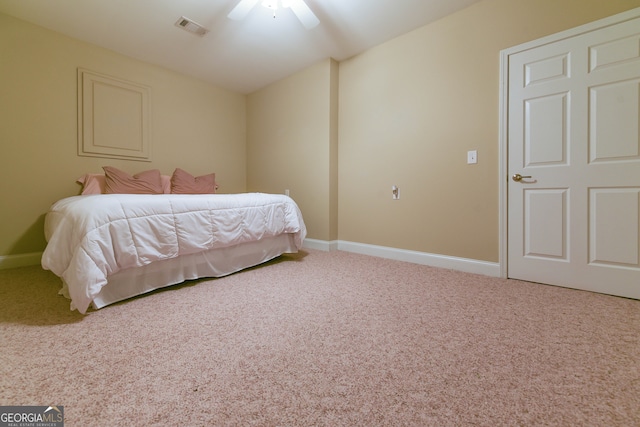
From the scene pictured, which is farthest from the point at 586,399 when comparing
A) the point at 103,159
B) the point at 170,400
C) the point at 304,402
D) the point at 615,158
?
the point at 103,159

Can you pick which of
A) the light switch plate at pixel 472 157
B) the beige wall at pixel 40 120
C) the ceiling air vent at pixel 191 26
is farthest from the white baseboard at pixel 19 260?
the light switch plate at pixel 472 157

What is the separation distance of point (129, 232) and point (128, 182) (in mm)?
1565

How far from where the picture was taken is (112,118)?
9.99 feet

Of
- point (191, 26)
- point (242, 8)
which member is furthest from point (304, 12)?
point (191, 26)

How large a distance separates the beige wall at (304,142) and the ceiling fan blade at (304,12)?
0.92 metres

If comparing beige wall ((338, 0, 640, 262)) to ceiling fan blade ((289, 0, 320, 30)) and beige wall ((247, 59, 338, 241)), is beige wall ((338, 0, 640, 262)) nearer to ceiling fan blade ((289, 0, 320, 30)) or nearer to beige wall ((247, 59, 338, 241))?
beige wall ((247, 59, 338, 241))

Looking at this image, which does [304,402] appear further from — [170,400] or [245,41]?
[245,41]

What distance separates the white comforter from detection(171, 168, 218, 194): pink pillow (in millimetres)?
1398

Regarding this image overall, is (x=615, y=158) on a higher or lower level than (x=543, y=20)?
lower

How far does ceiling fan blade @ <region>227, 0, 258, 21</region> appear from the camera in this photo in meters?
2.10

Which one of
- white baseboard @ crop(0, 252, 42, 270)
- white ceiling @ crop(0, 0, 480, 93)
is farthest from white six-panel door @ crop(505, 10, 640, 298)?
white baseboard @ crop(0, 252, 42, 270)

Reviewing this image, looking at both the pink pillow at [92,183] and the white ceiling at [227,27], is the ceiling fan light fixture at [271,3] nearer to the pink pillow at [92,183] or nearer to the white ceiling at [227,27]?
the white ceiling at [227,27]

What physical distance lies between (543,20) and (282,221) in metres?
2.62

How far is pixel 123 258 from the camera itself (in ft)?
5.23
